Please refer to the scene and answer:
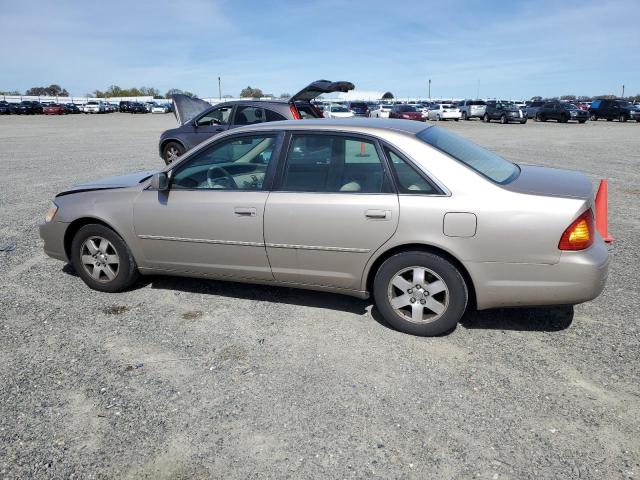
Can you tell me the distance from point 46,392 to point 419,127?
10.9ft

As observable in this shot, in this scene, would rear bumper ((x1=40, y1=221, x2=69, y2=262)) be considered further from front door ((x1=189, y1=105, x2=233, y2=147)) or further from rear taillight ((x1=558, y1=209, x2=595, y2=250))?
front door ((x1=189, y1=105, x2=233, y2=147))

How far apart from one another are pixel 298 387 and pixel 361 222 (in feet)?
4.16

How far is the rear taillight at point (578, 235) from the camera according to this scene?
3.42 metres

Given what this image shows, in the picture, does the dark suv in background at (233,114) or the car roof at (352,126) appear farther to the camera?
the dark suv in background at (233,114)

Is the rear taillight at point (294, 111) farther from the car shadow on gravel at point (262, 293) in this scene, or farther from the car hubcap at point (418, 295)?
the car hubcap at point (418, 295)

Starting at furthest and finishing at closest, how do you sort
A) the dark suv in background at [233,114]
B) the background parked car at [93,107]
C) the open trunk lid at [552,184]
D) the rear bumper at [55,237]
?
the background parked car at [93,107], the dark suv in background at [233,114], the rear bumper at [55,237], the open trunk lid at [552,184]

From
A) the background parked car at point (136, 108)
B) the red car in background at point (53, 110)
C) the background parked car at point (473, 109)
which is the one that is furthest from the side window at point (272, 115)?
the background parked car at point (136, 108)

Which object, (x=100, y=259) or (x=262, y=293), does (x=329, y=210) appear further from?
(x=100, y=259)

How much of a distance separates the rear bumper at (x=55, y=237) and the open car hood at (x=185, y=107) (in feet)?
26.3

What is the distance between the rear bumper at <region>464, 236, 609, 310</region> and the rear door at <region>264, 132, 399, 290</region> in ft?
2.51

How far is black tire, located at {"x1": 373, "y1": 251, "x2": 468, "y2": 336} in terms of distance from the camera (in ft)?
12.0

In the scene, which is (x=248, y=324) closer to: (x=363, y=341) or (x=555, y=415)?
(x=363, y=341)

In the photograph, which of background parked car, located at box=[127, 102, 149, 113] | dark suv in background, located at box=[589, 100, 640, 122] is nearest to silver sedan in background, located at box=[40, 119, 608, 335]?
dark suv in background, located at box=[589, 100, 640, 122]

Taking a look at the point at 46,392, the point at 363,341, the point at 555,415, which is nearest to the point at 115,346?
the point at 46,392
